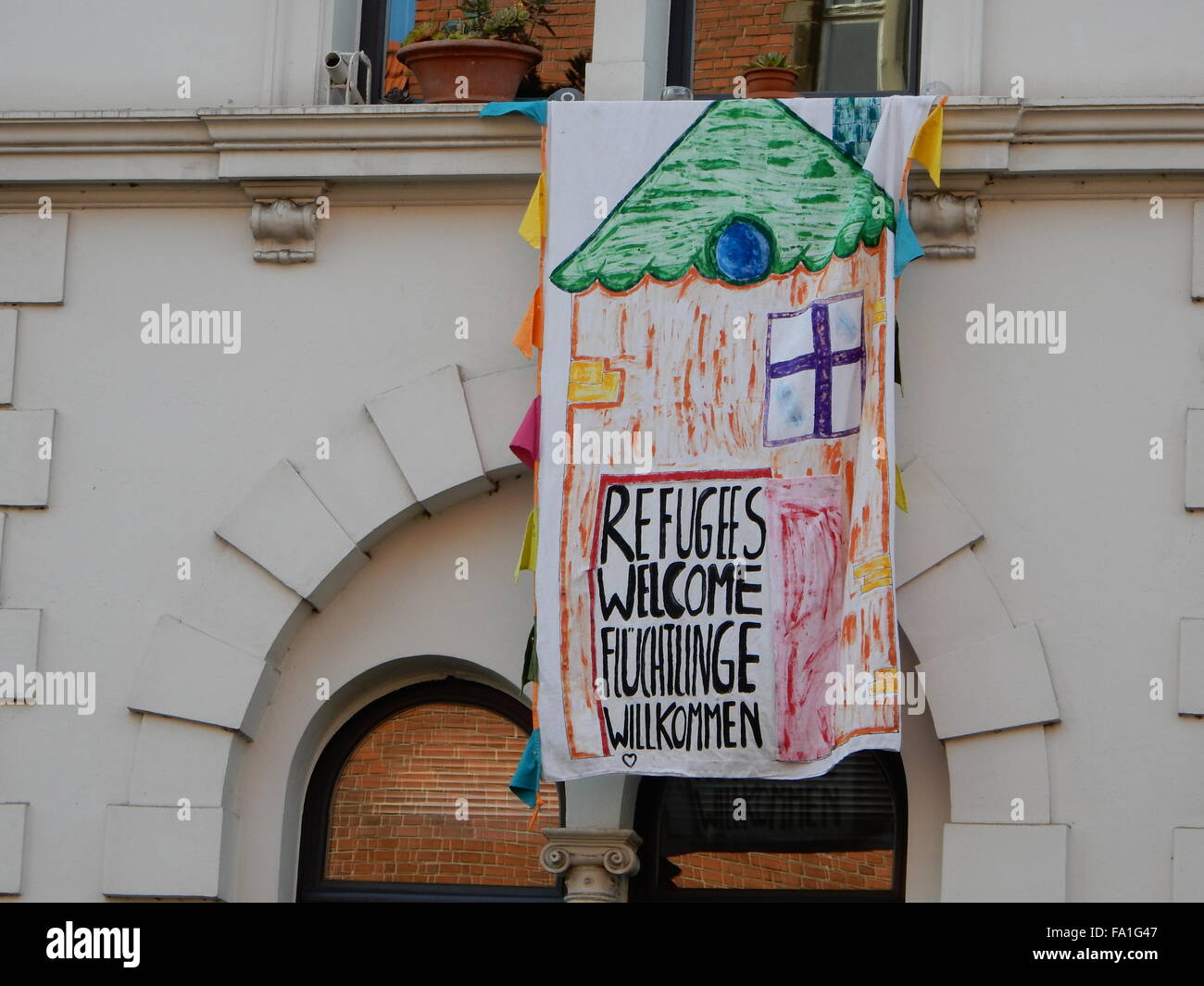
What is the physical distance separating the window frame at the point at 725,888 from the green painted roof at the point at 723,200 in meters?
2.23

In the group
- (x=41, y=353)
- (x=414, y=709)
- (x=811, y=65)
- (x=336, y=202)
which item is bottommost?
(x=414, y=709)

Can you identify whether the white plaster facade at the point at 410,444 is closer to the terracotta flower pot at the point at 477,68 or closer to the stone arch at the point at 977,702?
the stone arch at the point at 977,702

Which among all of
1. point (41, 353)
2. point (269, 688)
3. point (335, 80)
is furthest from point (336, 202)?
point (269, 688)

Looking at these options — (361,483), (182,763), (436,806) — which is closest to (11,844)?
(182,763)

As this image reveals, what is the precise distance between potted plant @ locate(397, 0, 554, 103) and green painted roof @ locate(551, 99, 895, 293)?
1.03 m

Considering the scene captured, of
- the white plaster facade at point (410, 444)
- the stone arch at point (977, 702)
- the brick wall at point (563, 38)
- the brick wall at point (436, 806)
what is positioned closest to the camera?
the stone arch at point (977, 702)

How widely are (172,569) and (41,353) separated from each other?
122 cm

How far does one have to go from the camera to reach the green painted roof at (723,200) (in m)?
9.71

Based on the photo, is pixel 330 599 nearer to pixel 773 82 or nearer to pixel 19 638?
pixel 19 638

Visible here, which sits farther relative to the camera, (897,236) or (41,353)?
(41,353)

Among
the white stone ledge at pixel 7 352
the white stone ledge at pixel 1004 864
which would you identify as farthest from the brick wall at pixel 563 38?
the white stone ledge at pixel 1004 864

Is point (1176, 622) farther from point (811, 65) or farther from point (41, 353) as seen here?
point (41, 353)

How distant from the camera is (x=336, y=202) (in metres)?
10.4

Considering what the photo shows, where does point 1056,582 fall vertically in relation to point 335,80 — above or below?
below
